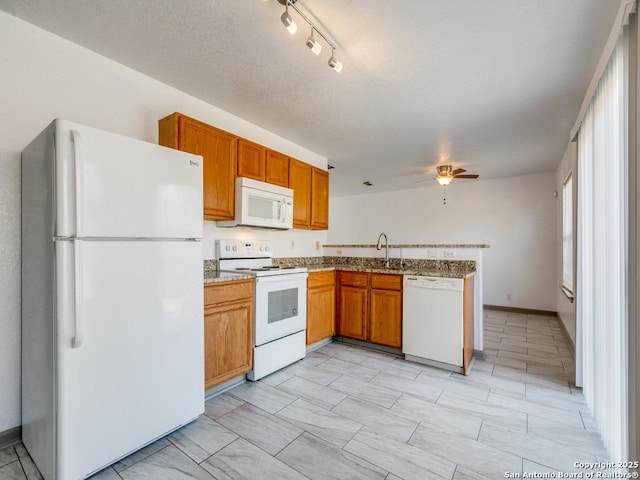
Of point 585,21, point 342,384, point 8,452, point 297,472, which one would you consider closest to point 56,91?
point 8,452

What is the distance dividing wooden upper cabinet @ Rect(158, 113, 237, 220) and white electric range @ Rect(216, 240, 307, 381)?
1.47 ft

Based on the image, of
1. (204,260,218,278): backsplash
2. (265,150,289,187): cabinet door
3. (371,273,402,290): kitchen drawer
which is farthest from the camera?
(371,273,402,290): kitchen drawer

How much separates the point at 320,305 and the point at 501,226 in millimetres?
4069

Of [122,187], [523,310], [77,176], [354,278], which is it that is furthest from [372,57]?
[523,310]

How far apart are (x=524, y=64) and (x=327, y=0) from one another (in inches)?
57.5

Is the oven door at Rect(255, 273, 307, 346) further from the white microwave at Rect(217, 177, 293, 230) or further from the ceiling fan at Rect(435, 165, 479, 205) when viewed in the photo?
the ceiling fan at Rect(435, 165, 479, 205)

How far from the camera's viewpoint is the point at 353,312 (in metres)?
3.52

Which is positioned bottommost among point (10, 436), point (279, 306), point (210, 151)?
point (10, 436)

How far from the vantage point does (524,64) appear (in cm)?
204

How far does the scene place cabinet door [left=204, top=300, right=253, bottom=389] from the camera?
222 cm

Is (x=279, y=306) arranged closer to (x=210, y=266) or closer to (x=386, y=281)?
(x=210, y=266)

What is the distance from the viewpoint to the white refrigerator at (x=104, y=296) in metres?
1.38

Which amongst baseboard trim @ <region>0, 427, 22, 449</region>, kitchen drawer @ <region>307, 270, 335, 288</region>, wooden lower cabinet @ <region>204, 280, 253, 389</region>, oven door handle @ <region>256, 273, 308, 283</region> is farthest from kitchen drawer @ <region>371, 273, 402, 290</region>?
baseboard trim @ <region>0, 427, 22, 449</region>

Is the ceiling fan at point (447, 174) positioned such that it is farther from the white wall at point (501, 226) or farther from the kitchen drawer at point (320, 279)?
the kitchen drawer at point (320, 279)
